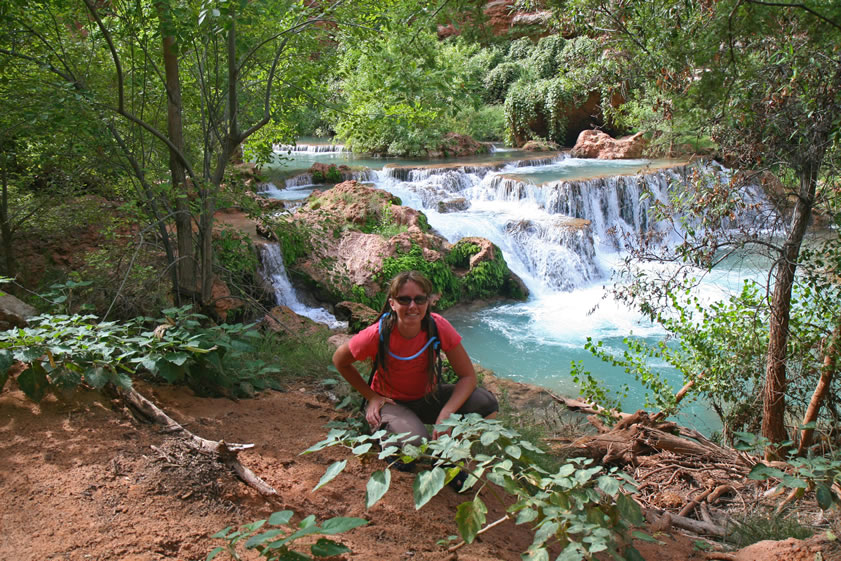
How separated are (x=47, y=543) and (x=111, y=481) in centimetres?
40

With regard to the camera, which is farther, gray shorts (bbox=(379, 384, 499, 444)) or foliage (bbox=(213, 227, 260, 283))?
foliage (bbox=(213, 227, 260, 283))

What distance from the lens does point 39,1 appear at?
13.0 ft

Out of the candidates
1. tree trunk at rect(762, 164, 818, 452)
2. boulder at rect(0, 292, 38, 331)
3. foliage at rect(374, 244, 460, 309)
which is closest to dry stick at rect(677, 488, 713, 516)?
tree trunk at rect(762, 164, 818, 452)

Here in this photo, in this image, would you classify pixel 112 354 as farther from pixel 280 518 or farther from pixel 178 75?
pixel 178 75

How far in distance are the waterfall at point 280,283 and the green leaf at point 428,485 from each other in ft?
25.5

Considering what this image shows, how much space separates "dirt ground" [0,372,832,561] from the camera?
1958 millimetres

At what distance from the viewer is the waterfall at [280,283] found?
9469 millimetres

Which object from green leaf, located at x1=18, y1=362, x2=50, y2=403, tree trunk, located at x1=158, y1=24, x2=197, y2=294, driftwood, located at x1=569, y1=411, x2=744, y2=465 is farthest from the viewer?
driftwood, located at x1=569, y1=411, x2=744, y2=465

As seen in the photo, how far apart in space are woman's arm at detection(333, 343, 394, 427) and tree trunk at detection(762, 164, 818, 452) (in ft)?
8.63

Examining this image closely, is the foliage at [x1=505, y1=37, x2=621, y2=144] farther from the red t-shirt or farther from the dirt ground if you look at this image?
the dirt ground

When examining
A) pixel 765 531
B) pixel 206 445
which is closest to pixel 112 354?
pixel 206 445

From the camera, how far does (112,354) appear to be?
9.62 ft

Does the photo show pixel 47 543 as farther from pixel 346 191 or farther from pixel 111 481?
pixel 346 191

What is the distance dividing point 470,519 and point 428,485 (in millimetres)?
176
